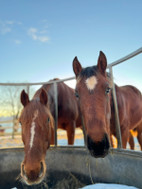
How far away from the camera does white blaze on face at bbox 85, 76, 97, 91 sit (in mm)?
1738

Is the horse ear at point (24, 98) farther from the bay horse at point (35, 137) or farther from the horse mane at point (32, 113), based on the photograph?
the horse mane at point (32, 113)

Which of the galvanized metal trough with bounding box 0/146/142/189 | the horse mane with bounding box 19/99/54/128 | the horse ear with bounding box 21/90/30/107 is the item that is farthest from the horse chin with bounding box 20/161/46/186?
the horse ear with bounding box 21/90/30/107

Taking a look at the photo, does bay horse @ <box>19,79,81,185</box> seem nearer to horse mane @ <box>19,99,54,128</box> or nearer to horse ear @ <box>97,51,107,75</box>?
horse mane @ <box>19,99,54,128</box>

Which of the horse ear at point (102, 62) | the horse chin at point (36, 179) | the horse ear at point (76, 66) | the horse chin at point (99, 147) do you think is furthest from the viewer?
the horse ear at point (76, 66)

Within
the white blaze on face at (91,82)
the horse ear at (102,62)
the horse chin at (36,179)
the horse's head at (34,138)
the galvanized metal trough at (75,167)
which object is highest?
the horse ear at (102,62)

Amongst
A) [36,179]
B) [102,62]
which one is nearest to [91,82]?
[102,62]

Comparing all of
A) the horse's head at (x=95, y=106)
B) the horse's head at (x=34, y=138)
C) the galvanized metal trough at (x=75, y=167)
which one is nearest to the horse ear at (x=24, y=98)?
the horse's head at (x=34, y=138)

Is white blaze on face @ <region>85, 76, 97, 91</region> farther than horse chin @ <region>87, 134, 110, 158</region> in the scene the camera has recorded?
Yes

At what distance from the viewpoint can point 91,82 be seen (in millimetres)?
1792

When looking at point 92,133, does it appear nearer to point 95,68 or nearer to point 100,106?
point 100,106

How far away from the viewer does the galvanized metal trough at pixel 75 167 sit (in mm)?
1933

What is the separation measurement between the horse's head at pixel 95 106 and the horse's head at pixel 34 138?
608 mm

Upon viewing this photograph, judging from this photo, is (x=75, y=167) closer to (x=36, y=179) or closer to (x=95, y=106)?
(x=36, y=179)

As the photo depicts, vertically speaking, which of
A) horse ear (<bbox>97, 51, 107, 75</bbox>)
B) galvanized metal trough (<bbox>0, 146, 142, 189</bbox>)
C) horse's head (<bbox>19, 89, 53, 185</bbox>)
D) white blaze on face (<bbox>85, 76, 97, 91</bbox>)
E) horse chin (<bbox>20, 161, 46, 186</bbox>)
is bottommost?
galvanized metal trough (<bbox>0, 146, 142, 189</bbox>)
